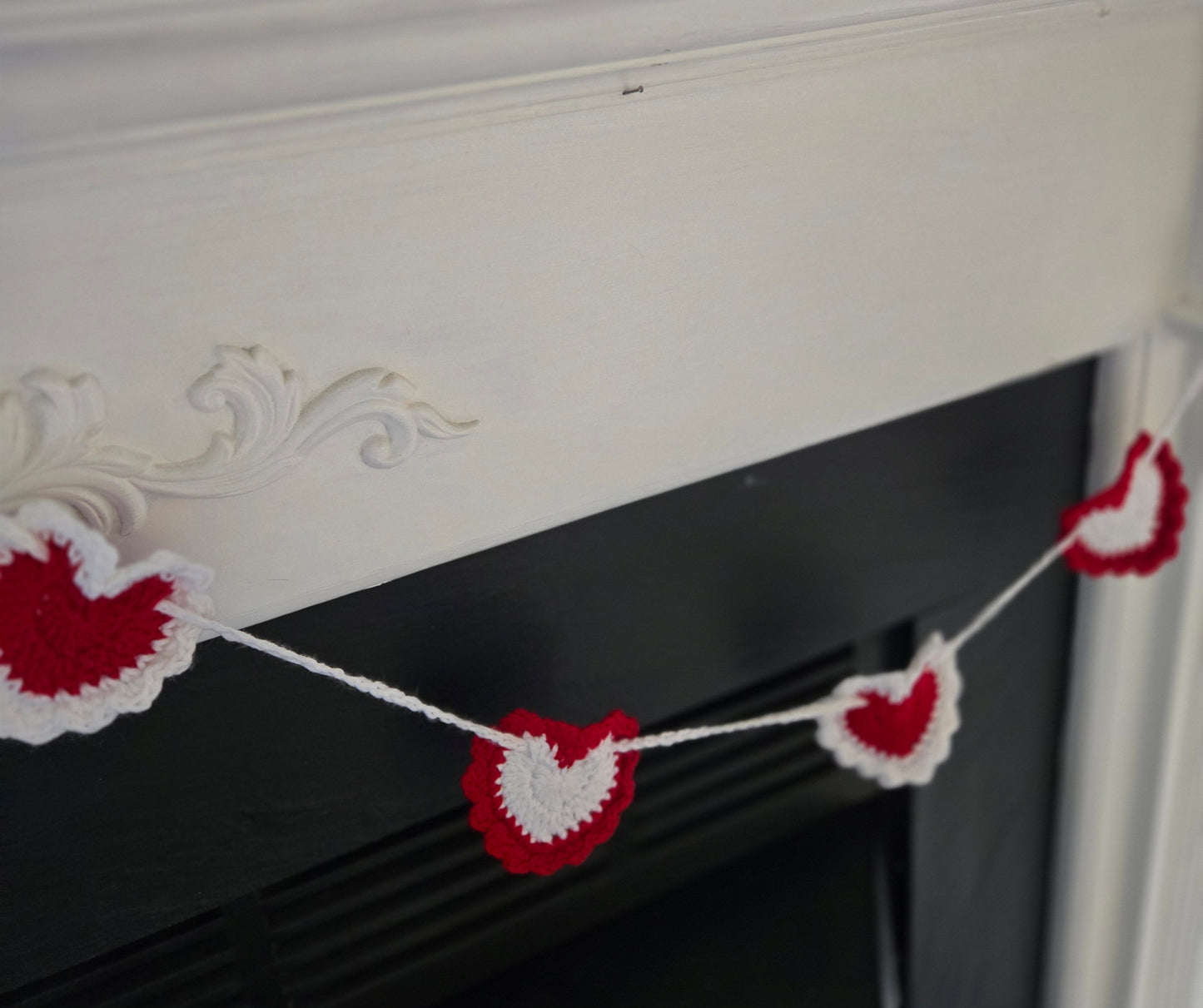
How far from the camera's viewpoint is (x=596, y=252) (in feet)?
1.84

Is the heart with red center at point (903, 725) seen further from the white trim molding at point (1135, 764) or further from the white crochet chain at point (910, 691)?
the white trim molding at point (1135, 764)

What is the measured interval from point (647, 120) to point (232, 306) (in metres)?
0.24

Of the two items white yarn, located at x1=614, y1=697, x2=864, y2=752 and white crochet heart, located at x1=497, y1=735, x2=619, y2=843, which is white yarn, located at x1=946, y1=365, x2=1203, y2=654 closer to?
white yarn, located at x1=614, y1=697, x2=864, y2=752

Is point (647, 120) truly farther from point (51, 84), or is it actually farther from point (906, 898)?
point (906, 898)

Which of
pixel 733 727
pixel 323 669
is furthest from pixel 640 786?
pixel 323 669

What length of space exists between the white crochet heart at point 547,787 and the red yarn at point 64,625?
0.72 feet

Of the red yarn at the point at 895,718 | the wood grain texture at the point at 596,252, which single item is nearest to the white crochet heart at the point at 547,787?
the wood grain texture at the point at 596,252

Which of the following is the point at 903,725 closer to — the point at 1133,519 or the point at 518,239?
the point at 1133,519

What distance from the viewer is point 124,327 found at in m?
0.46

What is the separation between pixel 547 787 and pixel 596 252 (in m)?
0.31

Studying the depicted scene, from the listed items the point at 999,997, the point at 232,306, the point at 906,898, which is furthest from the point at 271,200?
the point at 999,997

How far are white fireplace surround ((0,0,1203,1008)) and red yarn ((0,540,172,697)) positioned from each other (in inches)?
1.4

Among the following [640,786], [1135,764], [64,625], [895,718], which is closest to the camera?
[64,625]

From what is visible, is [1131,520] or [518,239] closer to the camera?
[518,239]
